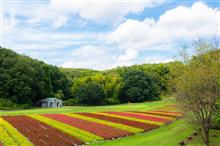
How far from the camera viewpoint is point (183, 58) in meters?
24.4

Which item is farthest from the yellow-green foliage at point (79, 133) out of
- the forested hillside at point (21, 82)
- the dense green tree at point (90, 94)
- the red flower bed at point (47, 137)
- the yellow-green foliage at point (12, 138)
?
the dense green tree at point (90, 94)

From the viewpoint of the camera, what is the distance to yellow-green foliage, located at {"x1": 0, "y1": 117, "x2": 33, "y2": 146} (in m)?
20.0

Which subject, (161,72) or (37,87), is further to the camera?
(161,72)

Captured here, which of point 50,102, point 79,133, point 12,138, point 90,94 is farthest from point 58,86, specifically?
point 12,138

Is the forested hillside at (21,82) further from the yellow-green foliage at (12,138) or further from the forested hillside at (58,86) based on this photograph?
the yellow-green foliage at (12,138)

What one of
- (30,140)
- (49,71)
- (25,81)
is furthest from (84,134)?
(49,71)

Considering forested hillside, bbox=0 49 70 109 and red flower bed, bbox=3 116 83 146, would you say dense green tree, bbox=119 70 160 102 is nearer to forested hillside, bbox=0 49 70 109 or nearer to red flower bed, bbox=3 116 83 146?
forested hillside, bbox=0 49 70 109

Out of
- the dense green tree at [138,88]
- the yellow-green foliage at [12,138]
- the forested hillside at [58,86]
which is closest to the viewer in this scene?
the yellow-green foliage at [12,138]

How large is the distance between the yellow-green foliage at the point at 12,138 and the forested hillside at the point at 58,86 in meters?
37.5

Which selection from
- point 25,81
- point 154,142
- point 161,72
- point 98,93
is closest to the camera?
point 154,142

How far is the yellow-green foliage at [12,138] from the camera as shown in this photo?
1996 cm

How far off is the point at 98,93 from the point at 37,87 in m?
14.7

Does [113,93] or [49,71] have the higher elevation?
[49,71]

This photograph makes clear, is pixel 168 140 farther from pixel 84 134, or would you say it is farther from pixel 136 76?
pixel 136 76
